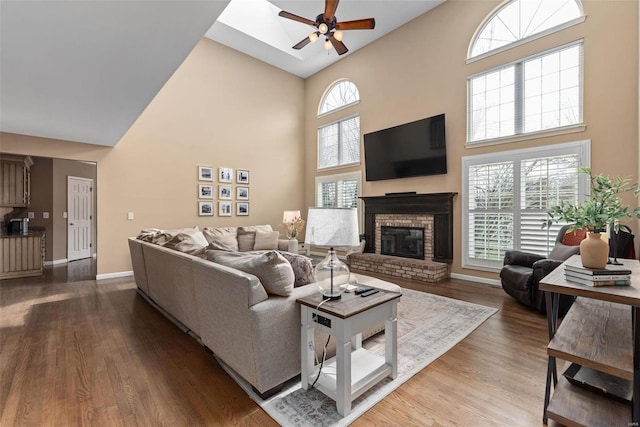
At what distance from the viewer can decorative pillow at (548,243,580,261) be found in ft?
9.89

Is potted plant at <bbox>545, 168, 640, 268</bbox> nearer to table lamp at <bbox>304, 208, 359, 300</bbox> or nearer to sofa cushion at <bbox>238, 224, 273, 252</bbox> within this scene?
table lamp at <bbox>304, 208, 359, 300</bbox>

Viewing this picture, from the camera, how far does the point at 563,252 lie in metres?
3.16

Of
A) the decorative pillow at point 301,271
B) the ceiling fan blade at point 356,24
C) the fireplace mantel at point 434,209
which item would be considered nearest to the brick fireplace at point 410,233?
the fireplace mantel at point 434,209

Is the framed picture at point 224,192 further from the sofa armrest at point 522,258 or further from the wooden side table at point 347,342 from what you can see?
the sofa armrest at point 522,258

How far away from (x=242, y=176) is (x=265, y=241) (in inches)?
79.2

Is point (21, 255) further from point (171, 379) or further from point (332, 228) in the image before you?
point (332, 228)

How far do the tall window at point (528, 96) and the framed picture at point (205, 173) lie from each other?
16.5 ft

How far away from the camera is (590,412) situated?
1392 mm

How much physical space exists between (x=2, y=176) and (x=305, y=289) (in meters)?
7.01

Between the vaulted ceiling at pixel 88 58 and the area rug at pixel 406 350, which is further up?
the vaulted ceiling at pixel 88 58

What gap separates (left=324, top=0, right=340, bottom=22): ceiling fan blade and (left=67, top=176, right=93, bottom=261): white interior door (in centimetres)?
697

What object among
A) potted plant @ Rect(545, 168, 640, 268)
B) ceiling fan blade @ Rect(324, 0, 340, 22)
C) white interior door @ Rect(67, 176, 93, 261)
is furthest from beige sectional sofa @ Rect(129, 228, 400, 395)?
white interior door @ Rect(67, 176, 93, 261)

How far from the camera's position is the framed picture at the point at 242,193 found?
6.52 meters

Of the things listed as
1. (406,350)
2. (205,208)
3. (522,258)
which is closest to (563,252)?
(522,258)
